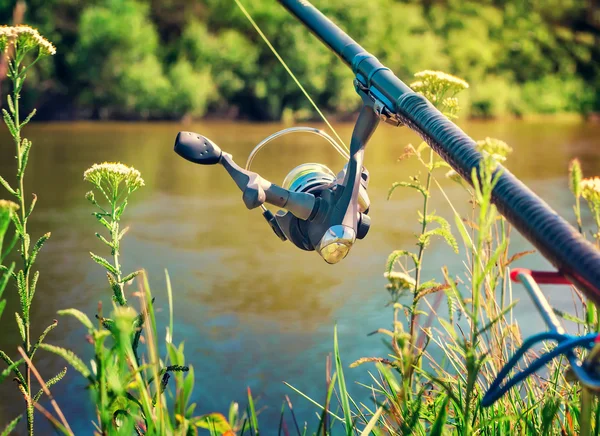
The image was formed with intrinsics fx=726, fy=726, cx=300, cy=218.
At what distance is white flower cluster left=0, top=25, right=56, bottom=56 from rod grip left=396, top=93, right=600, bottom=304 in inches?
23.2

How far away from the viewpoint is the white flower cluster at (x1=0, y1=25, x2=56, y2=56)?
1122mm

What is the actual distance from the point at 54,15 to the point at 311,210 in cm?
1494

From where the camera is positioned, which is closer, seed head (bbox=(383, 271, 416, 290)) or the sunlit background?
seed head (bbox=(383, 271, 416, 290))

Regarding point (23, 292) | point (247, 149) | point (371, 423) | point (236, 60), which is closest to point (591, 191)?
point (371, 423)

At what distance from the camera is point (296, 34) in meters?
15.1

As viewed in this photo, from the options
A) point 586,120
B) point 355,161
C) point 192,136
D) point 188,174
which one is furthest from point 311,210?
point 586,120

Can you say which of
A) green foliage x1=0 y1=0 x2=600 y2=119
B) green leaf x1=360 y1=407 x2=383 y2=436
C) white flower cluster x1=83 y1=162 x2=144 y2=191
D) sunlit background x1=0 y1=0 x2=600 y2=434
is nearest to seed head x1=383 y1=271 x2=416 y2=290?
sunlit background x1=0 y1=0 x2=600 y2=434

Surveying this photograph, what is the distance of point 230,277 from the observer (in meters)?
4.01

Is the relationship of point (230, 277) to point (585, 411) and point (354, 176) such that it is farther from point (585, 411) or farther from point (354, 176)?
point (585, 411)

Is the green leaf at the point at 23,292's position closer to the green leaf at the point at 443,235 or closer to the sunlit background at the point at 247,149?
the sunlit background at the point at 247,149

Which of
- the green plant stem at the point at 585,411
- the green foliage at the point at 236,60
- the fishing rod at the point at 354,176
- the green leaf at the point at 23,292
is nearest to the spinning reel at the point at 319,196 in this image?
the fishing rod at the point at 354,176

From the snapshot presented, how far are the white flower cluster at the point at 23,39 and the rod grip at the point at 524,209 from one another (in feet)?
1.94

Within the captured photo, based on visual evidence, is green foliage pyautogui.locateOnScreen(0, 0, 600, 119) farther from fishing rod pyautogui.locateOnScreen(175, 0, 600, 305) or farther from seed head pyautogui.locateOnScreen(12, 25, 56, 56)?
fishing rod pyautogui.locateOnScreen(175, 0, 600, 305)

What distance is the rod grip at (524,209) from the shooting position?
630 mm
